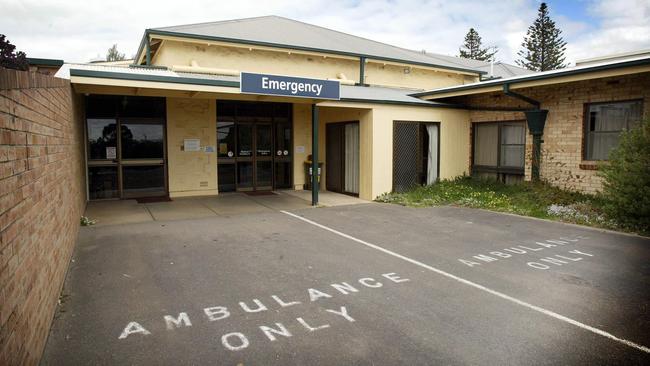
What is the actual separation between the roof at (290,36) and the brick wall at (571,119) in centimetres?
632

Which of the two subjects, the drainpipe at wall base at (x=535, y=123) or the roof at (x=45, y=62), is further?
the drainpipe at wall base at (x=535, y=123)

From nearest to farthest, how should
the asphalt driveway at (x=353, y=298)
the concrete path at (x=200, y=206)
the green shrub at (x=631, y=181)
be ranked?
the asphalt driveway at (x=353, y=298) < the green shrub at (x=631, y=181) < the concrete path at (x=200, y=206)

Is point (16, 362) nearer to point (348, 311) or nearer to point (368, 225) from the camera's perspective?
point (348, 311)

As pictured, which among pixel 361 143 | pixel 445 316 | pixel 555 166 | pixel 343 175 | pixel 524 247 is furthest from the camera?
pixel 343 175

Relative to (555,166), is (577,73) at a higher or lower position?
higher

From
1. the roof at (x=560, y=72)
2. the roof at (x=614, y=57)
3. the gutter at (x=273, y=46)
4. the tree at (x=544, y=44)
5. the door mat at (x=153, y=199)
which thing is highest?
the tree at (x=544, y=44)

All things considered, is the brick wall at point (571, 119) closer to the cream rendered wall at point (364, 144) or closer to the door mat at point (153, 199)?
the cream rendered wall at point (364, 144)

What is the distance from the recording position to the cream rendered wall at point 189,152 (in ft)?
40.2

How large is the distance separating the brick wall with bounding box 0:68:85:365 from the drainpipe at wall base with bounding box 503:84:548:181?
34.7 feet

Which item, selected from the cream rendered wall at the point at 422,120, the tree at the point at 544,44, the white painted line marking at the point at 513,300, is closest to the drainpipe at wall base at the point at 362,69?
the cream rendered wall at the point at 422,120

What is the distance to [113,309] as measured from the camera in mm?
4324

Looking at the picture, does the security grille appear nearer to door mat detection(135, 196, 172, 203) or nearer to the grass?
the grass

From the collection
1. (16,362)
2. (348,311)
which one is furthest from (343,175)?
(16,362)

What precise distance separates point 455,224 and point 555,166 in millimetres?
4449
